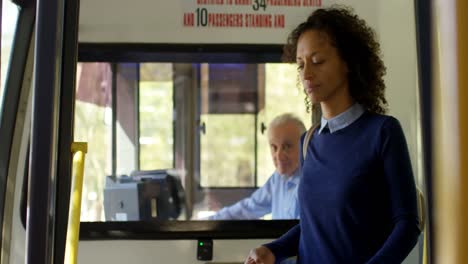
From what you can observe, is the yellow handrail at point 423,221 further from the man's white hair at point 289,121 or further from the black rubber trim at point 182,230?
the man's white hair at point 289,121

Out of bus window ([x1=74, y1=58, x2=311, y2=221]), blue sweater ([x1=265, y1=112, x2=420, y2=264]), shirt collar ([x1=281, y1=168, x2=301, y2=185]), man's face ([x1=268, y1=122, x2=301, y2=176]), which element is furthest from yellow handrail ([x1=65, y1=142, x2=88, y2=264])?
man's face ([x1=268, y1=122, x2=301, y2=176])

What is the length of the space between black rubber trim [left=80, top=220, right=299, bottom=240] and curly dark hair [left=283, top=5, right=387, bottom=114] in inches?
54.0

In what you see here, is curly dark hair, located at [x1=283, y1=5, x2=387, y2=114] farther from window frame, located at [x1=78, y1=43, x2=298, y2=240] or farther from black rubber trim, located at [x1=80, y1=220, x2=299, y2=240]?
black rubber trim, located at [x1=80, y1=220, x2=299, y2=240]

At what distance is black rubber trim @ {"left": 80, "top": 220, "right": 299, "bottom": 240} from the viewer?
2.92m

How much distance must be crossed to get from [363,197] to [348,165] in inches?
3.4

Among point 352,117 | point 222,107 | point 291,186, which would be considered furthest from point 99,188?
point 352,117

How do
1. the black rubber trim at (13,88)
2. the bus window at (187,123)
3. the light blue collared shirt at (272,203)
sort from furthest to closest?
the bus window at (187,123) → the light blue collared shirt at (272,203) → the black rubber trim at (13,88)

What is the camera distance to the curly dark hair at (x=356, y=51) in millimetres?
1649

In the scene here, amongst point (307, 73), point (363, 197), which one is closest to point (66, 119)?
point (307, 73)

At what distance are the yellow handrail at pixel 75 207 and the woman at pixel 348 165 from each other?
0.50 metres

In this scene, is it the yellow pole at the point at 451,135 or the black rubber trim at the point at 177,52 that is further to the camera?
the black rubber trim at the point at 177,52

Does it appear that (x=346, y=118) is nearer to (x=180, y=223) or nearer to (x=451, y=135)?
(x=451, y=135)

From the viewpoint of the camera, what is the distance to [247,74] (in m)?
4.23

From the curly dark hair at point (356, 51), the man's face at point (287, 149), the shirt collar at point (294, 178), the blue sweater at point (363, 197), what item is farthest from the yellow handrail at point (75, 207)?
the man's face at point (287, 149)
